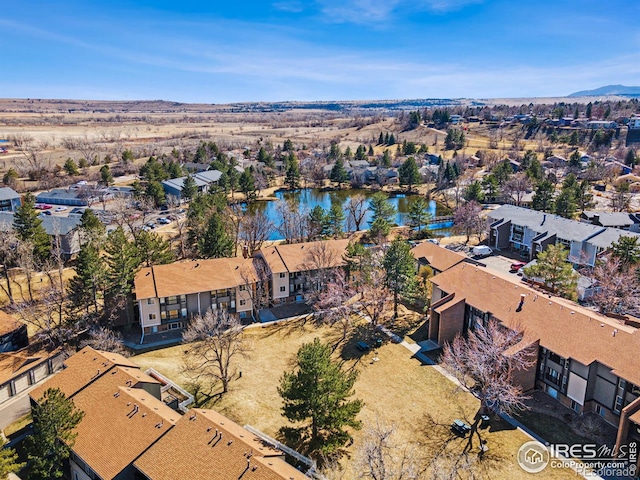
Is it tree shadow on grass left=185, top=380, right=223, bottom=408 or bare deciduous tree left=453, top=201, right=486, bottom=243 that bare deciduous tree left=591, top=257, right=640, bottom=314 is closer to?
bare deciduous tree left=453, top=201, right=486, bottom=243

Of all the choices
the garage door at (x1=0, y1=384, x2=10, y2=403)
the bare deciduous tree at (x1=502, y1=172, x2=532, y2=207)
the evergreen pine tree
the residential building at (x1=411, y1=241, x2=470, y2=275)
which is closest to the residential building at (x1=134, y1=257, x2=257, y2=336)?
the garage door at (x1=0, y1=384, x2=10, y2=403)

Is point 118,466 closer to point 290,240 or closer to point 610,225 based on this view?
point 290,240

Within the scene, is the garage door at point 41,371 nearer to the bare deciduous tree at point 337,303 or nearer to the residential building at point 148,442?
the residential building at point 148,442

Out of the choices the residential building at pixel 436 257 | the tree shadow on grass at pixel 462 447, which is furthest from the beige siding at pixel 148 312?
the residential building at pixel 436 257

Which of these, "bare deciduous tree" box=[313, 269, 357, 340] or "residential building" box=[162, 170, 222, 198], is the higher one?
"residential building" box=[162, 170, 222, 198]

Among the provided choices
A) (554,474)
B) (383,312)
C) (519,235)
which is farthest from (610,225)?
(554,474)

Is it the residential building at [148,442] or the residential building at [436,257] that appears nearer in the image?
the residential building at [148,442]

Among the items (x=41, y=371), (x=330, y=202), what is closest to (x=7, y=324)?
(x=41, y=371)

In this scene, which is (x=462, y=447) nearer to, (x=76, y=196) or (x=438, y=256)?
(x=438, y=256)
